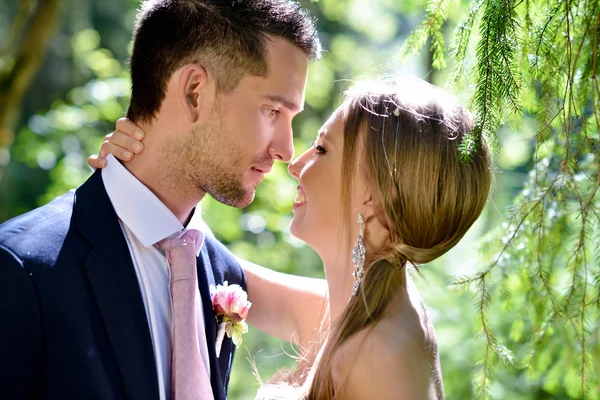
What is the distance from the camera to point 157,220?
258 cm

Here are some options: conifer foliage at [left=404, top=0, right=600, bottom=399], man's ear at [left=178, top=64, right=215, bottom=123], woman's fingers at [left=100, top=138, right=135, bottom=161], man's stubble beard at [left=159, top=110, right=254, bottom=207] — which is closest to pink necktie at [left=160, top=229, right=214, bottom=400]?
man's stubble beard at [left=159, top=110, right=254, bottom=207]

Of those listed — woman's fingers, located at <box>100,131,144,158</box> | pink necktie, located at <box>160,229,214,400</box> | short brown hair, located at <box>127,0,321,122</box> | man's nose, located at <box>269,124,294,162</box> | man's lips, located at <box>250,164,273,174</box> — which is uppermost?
short brown hair, located at <box>127,0,321,122</box>

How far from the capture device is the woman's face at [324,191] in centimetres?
265

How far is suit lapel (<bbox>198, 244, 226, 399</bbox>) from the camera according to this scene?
8.64 ft

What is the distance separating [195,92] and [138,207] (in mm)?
494

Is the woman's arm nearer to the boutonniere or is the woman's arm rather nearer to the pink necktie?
the boutonniere

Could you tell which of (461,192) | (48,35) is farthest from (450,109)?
(48,35)

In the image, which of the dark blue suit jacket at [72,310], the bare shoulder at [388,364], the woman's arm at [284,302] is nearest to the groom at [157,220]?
the dark blue suit jacket at [72,310]

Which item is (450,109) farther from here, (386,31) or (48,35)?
(386,31)

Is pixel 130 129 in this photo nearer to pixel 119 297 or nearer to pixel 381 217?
pixel 119 297

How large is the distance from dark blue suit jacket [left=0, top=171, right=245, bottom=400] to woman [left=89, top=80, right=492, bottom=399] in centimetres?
43

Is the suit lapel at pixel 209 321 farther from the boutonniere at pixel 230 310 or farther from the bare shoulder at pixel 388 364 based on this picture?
the bare shoulder at pixel 388 364

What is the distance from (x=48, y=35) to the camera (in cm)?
585

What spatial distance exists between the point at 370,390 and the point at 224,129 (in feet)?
3.56
